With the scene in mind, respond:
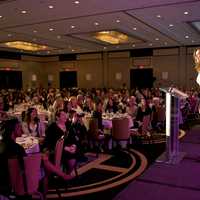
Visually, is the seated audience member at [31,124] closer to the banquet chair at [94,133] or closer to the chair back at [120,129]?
the banquet chair at [94,133]

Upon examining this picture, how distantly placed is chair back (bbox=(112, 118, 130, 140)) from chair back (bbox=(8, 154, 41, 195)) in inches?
133

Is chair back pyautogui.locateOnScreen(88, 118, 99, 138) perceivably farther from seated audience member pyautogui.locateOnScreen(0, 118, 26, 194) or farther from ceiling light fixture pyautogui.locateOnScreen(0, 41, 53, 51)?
ceiling light fixture pyautogui.locateOnScreen(0, 41, 53, 51)

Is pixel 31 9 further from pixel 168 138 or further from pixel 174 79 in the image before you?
pixel 174 79

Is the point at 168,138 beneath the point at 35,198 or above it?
above

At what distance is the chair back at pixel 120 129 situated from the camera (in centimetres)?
671

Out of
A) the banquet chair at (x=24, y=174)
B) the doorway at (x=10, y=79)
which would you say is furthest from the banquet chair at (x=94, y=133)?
the doorway at (x=10, y=79)

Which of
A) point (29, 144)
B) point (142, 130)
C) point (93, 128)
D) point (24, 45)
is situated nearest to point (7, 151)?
point (29, 144)

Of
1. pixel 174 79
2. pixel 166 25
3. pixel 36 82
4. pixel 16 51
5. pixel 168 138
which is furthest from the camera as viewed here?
pixel 36 82

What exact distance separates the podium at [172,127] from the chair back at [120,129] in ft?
3.32

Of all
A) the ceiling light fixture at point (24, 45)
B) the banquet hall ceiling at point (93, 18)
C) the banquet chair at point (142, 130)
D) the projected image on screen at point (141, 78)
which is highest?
the ceiling light fixture at point (24, 45)

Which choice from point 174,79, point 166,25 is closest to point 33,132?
point 166,25

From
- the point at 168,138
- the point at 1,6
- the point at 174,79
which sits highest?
the point at 1,6

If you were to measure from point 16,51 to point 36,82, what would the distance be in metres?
3.60

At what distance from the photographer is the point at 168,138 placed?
568 cm
